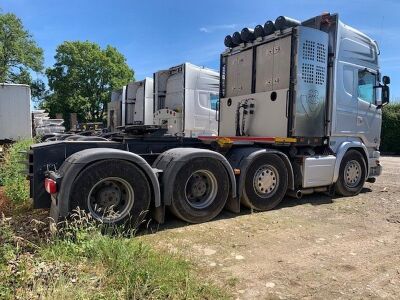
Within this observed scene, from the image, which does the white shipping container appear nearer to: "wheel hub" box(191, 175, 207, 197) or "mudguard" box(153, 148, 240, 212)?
"mudguard" box(153, 148, 240, 212)

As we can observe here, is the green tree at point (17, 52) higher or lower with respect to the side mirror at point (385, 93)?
higher

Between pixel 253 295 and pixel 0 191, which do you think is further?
pixel 0 191

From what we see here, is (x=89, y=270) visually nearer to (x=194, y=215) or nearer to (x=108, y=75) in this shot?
(x=194, y=215)

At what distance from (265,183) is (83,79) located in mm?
39690

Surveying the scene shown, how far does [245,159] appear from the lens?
6.40 m

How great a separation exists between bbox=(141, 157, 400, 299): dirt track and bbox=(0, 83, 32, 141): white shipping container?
36.5 ft

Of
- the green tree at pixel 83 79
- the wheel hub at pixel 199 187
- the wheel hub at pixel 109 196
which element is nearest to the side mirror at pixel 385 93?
the wheel hub at pixel 199 187

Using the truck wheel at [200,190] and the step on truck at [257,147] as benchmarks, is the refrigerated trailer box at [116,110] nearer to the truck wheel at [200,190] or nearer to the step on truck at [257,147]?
the step on truck at [257,147]

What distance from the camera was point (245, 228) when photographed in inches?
219

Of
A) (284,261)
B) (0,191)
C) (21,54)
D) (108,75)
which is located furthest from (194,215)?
(21,54)

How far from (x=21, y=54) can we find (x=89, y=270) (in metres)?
44.9

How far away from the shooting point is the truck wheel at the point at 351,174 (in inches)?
315

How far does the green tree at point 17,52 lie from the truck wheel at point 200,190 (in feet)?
135

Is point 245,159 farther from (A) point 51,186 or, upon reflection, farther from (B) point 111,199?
(A) point 51,186
